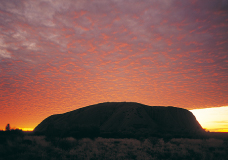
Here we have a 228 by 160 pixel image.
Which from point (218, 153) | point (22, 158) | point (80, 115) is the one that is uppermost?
point (80, 115)

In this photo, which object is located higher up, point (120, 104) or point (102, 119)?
point (120, 104)

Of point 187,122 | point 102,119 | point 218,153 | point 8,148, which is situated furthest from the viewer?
point 187,122

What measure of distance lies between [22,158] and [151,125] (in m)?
72.9

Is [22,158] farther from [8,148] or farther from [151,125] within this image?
[151,125]

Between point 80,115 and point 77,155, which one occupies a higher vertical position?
point 80,115

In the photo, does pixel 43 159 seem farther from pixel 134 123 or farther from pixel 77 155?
pixel 134 123

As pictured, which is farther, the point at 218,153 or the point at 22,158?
the point at 218,153

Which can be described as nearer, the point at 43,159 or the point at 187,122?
the point at 43,159

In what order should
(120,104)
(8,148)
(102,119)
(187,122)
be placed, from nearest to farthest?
(8,148) → (102,119) → (187,122) → (120,104)

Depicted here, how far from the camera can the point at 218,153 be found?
17.3 meters

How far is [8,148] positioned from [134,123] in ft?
227

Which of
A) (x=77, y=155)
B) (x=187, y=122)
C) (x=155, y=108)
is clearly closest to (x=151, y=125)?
(x=155, y=108)

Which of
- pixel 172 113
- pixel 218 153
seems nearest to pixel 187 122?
pixel 172 113

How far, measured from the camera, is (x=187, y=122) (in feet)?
339
